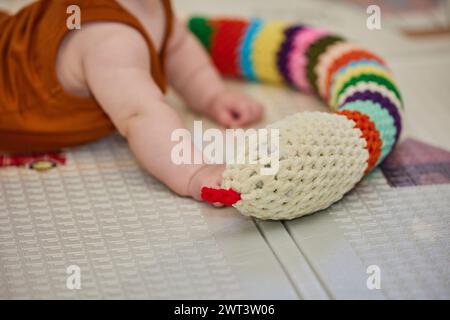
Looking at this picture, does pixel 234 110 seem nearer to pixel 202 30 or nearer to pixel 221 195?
pixel 202 30

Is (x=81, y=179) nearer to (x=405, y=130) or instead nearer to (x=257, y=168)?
(x=257, y=168)

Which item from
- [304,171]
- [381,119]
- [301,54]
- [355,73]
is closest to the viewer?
[304,171]

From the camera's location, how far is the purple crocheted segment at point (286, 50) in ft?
3.26

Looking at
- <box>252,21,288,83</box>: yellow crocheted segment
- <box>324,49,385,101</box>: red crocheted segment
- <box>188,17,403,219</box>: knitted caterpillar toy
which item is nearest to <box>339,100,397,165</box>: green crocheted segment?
<box>188,17,403,219</box>: knitted caterpillar toy

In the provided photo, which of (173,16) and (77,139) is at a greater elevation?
(173,16)

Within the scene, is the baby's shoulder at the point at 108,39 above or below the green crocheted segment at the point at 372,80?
above

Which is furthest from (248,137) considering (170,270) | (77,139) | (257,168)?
(77,139)

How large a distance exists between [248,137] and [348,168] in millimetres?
107

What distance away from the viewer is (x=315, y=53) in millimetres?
961

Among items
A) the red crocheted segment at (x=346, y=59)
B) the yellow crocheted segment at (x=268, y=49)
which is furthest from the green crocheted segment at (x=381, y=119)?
the yellow crocheted segment at (x=268, y=49)

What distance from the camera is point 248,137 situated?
2.24ft

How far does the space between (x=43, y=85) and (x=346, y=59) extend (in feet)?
1.28

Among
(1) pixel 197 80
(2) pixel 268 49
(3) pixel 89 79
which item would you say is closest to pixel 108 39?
(3) pixel 89 79

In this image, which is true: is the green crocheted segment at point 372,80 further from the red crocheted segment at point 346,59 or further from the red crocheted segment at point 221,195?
the red crocheted segment at point 221,195
